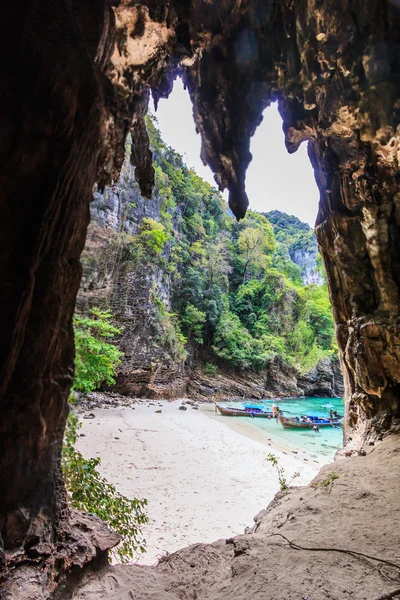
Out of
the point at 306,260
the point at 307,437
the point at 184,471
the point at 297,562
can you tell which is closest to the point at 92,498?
the point at 297,562

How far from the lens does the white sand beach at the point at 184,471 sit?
5.70 m

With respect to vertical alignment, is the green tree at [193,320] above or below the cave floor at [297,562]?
above

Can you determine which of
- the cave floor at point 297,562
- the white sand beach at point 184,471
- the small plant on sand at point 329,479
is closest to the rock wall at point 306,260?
the white sand beach at point 184,471

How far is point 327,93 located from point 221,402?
2251cm

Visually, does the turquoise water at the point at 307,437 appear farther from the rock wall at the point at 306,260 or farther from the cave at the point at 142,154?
the rock wall at the point at 306,260

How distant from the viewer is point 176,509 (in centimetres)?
619

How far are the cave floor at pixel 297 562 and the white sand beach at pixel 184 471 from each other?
6.85 ft

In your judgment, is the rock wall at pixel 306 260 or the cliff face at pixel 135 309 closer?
the cliff face at pixel 135 309

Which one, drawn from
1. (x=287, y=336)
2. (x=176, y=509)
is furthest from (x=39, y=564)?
(x=287, y=336)

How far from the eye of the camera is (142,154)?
20.1 ft

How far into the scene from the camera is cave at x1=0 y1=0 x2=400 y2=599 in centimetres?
226

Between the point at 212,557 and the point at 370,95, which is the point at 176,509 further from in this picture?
the point at 370,95

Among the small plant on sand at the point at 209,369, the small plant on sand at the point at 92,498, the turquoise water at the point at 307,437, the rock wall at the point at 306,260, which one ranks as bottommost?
the turquoise water at the point at 307,437

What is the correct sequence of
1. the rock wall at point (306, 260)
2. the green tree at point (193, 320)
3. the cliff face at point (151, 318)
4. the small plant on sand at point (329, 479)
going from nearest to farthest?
the small plant on sand at point (329, 479)
the cliff face at point (151, 318)
the green tree at point (193, 320)
the rock wall at point (306, 260)
